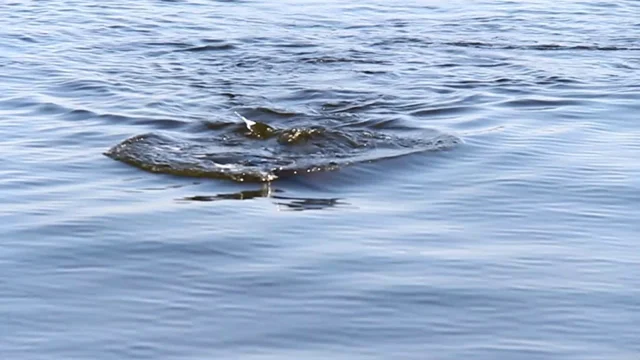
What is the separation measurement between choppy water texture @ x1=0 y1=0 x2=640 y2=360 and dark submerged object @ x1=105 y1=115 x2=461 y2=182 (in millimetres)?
26

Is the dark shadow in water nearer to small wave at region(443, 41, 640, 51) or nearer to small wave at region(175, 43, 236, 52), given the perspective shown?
small wave at region(175, 43, 236, 52)

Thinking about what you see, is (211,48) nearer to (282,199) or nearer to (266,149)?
(266,149)

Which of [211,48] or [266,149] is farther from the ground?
[211,48]

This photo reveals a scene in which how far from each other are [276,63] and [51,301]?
719cm

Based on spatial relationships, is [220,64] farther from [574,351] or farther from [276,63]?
[574,351]

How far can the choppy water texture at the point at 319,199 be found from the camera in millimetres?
5188

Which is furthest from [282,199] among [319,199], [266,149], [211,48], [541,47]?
[541,47]

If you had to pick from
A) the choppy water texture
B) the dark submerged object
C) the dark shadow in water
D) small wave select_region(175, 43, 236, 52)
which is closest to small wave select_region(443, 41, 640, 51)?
the choppy water texture

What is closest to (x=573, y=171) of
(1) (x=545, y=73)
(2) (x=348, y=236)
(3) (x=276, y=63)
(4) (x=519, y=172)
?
(4) (x=519, y=172)

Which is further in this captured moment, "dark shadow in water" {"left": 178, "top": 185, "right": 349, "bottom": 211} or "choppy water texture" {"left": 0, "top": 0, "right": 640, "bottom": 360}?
"dark shadow in water" {"left": 178, "top": 185, "right": 349, "bottom": 211}

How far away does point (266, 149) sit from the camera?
8562 mm

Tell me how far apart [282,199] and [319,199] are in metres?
0.19

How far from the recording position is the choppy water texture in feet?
17.0

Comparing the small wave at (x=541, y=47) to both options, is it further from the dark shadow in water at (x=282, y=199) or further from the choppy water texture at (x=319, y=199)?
the dark shadow in water at (x=282, y=199)
